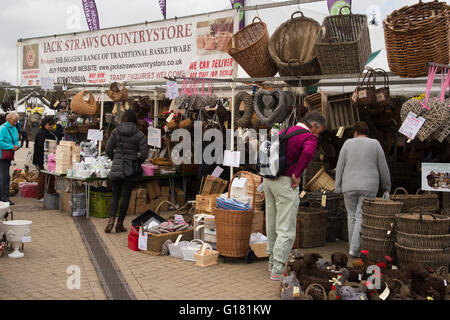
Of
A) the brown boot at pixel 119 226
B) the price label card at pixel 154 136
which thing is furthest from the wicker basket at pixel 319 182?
the price label card at pixel 154 136

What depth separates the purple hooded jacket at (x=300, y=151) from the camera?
470cm

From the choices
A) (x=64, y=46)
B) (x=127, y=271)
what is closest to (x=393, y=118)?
(x=127, y=271)

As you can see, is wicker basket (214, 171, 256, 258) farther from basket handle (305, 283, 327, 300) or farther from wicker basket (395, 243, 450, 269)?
wicker basket (395, 243, 450, 269)

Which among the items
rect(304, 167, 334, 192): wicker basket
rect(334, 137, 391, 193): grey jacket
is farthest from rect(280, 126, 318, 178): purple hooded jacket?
rect(304, 167, 334, 192): wicker basket

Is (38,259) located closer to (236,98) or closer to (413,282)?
(236,98)

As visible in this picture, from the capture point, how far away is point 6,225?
5.66 meters

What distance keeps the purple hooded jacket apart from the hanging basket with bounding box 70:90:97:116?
636 centimetres

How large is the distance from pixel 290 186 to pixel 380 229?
4.56ft

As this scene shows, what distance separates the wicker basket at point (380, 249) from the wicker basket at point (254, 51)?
9.63 ft

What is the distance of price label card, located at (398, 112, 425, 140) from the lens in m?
5.30

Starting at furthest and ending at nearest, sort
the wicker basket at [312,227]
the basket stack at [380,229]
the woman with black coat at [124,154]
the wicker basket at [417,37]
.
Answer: the woman with black coat at [124,154] → the wicker basket at [312,227] → the basket stack at [380,229] → the wicker basket at [417,37]

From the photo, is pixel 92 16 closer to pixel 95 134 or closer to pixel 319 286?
pixel 95 134

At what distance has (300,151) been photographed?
188 inches

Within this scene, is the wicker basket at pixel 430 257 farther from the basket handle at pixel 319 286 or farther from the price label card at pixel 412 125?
the basket handle at pixel 319 286
